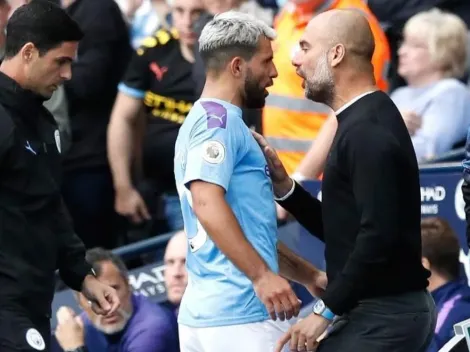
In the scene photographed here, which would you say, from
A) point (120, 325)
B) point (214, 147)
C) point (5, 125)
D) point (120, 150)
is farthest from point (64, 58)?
point (120, 150)

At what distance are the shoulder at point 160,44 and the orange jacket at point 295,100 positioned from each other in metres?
1.02

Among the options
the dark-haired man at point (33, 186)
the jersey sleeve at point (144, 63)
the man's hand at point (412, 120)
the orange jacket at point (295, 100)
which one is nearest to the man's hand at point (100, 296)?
the dark-haired man at point (33, 186)

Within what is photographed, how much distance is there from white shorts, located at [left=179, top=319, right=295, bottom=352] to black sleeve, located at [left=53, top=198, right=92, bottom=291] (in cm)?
76

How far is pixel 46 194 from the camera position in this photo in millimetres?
5586

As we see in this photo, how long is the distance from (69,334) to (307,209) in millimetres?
2025

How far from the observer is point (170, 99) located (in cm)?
848

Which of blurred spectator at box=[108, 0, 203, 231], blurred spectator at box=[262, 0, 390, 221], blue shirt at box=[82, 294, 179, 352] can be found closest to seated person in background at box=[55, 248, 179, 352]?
blue shirt at box=[82, 294, 179, 352]

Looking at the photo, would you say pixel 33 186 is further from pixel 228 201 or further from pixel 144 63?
pixel 144 63

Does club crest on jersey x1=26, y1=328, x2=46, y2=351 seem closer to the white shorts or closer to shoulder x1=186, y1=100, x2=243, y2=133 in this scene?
the white shorts

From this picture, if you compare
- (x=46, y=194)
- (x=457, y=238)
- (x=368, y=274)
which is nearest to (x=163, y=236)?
(x=457, y=238)

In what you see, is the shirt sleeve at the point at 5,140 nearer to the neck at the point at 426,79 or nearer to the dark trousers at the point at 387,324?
the dark trousers at the point at 387,324

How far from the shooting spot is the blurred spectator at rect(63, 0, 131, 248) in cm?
879

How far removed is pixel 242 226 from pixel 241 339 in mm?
420

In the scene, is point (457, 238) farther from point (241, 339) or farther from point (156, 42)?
point (156, 42)
